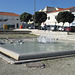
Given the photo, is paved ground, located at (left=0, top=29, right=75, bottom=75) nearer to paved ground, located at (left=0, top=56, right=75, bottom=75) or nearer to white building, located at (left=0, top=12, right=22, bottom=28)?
paved ground, located at (left=0, top=56, right=75, bottom=75)

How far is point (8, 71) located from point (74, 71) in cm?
210

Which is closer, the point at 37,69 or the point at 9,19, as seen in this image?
the point at 37,69

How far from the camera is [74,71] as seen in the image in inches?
174

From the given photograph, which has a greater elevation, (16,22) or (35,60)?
(16,22)

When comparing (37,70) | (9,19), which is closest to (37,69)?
(37,70)

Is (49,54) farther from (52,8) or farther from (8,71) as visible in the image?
(52,8)

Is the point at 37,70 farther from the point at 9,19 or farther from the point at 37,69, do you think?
the point at 9,19

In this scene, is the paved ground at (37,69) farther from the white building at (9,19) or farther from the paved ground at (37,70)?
the white building at (9,19)

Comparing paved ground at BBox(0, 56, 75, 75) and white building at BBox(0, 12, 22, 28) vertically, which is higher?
white building at BBox(0, 12, 22, 28)

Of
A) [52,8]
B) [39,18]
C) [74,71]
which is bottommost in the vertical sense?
[74,71]

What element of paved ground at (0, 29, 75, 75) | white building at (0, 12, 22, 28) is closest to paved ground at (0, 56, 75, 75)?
paved ground at (0, 29, 75, 75)

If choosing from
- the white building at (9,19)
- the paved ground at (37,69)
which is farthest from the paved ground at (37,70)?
the white building at (9,19)

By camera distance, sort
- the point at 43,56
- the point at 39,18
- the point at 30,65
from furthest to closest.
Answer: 1. the point at 39,18
2. the point at 43,56
3. the point at 30,65

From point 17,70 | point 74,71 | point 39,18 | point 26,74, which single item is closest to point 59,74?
point 74,71
